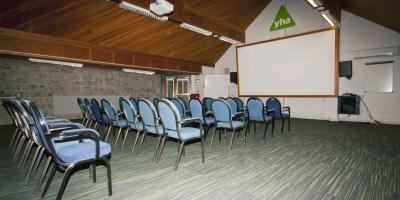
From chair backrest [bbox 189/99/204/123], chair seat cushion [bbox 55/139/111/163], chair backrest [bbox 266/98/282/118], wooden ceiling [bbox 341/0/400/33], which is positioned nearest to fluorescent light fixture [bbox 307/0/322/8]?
wooden ceiling [bbox 341/0/400/33]

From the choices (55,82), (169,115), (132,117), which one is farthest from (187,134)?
(55,82)

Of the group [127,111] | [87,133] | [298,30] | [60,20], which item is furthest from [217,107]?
[298,30]

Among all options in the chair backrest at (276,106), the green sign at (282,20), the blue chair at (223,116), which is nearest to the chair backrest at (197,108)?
the blue chair at (223,116)

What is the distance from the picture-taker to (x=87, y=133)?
191 centimetres

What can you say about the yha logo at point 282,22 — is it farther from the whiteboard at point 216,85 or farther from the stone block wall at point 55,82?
the stone block wall at point 55,82

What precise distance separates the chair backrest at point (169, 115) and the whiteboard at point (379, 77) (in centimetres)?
816

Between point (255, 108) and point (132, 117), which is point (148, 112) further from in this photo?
point (255, 108)

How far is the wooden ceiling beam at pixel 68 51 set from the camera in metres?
5.84

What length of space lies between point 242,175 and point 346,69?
7.23 meters

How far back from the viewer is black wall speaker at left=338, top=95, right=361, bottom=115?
24.8 feet

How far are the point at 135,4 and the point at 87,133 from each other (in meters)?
4.40

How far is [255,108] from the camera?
16.1 feet

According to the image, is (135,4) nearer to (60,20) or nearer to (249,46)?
(60,20)

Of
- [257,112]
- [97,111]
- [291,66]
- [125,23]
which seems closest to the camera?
[97,111]
